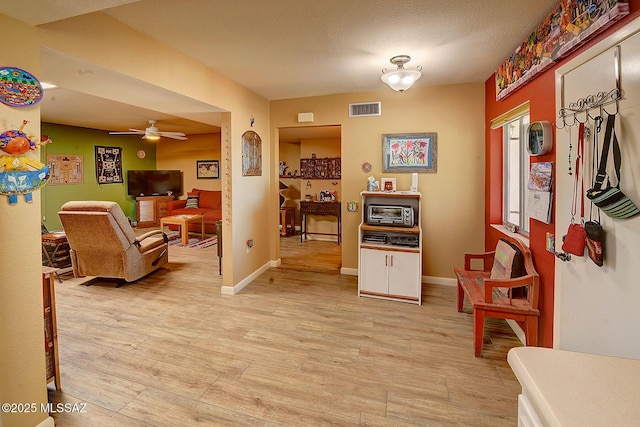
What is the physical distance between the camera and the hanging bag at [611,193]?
1.38 m

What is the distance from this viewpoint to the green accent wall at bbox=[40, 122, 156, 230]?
6410 mm

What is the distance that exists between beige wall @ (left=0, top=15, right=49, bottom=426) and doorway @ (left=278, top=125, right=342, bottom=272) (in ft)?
12.6

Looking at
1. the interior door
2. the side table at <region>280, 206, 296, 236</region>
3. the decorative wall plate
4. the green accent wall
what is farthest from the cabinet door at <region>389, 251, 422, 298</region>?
the green accent wall

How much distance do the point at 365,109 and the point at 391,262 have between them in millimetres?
2009

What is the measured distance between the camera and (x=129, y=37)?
2.25 m

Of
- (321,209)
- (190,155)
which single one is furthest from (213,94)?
(190,155)

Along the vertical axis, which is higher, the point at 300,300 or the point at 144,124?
Result: the point at 144,124

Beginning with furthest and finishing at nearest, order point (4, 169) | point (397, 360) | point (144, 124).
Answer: point (144, 124) → point (397, 360) → point (4, 169)

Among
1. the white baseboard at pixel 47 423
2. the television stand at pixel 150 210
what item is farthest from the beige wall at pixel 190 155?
the white baseboard at pixel 47 423

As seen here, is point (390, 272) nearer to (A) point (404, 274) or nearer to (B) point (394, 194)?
(A) point (404, 274)

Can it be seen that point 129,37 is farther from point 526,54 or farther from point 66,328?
point 526,54

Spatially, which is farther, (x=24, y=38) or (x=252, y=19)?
(x=252, y=19)

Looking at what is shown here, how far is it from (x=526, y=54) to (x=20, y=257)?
11.9 ft

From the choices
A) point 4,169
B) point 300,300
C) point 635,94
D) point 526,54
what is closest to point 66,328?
point 4,169
